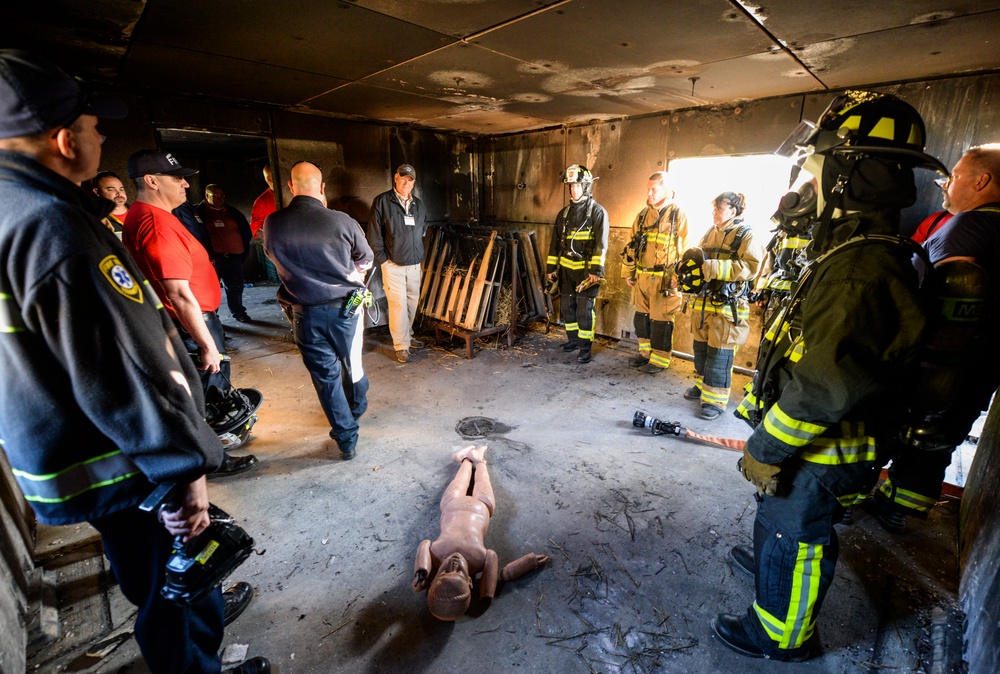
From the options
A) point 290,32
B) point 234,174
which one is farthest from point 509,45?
point 234,174

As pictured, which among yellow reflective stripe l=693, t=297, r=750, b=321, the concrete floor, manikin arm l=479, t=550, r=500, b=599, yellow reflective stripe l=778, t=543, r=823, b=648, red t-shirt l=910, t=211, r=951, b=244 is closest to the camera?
yellow reflective stripe l=778, t=543, r=823, b=648

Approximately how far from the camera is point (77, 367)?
3.82 feet

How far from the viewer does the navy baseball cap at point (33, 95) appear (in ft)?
3.79

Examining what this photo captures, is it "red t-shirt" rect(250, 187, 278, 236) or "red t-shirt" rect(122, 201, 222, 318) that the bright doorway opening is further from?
"red t-shirt" rect(250, 187, 278, 236)

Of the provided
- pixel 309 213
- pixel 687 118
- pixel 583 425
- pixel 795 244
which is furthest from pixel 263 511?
pixel 687 118

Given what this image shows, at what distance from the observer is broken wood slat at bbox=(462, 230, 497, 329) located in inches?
226

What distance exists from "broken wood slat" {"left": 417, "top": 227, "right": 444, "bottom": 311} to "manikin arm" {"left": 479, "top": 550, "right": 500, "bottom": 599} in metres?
4.87

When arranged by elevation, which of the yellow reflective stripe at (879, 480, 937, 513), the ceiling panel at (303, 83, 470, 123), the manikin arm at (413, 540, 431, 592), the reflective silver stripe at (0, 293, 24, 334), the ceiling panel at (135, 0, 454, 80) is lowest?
the manikin arm at (413, 540, 431, 592)

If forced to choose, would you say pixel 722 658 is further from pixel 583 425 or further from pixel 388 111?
pixel 388 111

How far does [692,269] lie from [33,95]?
14.0 ft

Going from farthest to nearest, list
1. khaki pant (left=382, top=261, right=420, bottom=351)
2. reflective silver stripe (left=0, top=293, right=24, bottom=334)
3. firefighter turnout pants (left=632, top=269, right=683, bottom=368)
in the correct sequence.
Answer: khaki pant (left=382, top=261, right=420, bottom=351) → firefighter turnout pants (left=632, top=269, right=683, bottom=368) → reflective silver stripe (left=0, top=293, right=24, bottom=334)

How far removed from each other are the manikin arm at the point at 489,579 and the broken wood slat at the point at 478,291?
12.4ft

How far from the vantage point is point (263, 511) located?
115 inches

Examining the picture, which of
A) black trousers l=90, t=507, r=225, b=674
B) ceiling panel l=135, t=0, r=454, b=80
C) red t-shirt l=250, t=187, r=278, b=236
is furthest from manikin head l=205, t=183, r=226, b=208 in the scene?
black trousers l=90, t=507, r=225, b=674
